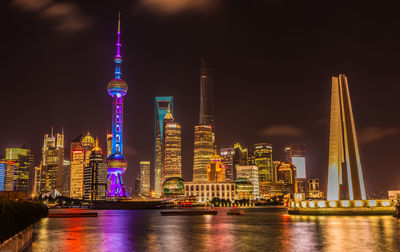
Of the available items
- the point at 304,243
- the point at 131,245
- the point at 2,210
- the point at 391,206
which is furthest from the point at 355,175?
the point at 2,210

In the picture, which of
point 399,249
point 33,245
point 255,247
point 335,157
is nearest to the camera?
point 399,249

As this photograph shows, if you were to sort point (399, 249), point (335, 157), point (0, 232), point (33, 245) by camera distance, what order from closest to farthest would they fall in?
point (0, 232) → point (399, 249) → point (33, 245) → point (335, 157)

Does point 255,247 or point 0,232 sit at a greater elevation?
point 0,232

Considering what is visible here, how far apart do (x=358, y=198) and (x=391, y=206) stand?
300 inches

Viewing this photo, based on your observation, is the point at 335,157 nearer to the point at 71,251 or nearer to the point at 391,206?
the point at 391,206

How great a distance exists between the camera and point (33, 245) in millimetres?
35969

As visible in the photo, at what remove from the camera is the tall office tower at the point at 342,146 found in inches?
3401

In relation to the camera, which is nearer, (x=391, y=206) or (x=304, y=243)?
(x=304, y=243)

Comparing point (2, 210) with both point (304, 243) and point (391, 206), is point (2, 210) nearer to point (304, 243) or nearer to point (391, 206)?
point (304, 243)

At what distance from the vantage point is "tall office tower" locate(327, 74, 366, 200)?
8638 cm

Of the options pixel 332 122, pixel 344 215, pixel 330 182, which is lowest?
pixel 344 215

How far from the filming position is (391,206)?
89.2 metres

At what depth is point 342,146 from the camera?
89.6 metres

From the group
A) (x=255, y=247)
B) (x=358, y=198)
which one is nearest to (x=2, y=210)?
(x=255, y=247)
